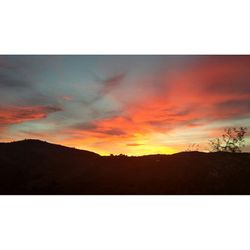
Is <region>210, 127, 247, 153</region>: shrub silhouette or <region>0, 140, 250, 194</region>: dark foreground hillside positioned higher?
<region>210, 127, 247, 153</region>: shrub silhouette

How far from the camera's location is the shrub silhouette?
7.51m

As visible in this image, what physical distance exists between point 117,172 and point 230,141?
77.6 inches

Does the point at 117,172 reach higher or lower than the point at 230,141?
lower

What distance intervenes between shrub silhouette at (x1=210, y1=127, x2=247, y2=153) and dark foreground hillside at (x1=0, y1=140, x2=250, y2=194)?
0.12 meters

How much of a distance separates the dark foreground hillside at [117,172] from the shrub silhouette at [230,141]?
12 cm

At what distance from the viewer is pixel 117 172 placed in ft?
25.3

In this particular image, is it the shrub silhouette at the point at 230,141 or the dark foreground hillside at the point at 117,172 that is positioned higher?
the shrub silhouette at the point at 230,141

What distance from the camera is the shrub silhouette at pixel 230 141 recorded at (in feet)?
24.6

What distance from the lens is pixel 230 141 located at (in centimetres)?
765

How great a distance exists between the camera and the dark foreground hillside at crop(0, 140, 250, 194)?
743 centimetres
